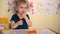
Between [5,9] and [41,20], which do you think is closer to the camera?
[5,9]

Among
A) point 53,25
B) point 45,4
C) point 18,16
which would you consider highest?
point 45,4

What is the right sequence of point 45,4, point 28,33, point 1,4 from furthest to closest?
point 45,4 < point 1,4 < point 28,33

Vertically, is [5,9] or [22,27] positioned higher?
[5,9]

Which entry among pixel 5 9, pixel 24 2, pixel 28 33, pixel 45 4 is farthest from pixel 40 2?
pixel 28 33

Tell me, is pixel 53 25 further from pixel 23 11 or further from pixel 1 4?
pixel 1 4

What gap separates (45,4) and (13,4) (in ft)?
1.39

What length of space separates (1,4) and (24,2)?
0.29m

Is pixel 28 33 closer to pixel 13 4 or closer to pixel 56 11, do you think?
pixel 13 4

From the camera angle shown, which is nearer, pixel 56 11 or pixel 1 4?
pixel 1 4

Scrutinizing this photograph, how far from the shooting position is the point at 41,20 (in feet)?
5.71

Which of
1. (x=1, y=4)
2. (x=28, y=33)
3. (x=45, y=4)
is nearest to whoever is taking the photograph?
(x=28, y=33)

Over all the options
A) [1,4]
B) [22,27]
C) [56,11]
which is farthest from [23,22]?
[56,11]

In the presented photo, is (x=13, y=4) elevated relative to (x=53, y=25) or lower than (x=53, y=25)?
elevated

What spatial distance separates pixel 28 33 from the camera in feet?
4.01
